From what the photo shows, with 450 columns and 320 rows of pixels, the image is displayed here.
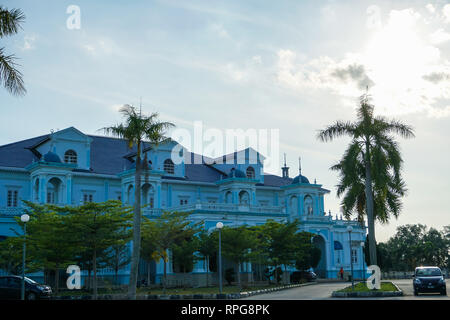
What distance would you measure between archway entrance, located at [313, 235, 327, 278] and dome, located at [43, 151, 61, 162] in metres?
27.7

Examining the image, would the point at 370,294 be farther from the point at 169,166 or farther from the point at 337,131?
the point at 169,166

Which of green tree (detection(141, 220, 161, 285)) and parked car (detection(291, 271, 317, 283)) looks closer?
green tree (detection(141, 220, 161, 285))

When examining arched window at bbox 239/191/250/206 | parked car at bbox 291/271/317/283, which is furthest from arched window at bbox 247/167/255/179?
parked car at bbox 291/271/317/283

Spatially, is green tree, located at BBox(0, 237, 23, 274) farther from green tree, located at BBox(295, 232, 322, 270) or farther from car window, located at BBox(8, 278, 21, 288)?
green tree, located at BBox(295, 232, 322, 270)

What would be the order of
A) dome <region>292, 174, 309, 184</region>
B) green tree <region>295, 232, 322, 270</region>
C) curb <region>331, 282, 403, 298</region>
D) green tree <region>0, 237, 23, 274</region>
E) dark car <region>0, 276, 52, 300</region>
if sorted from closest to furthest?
curb <region>331, 282, 403, 298</region>
dark car <region>0, 276, 52, 300</region>
green tree <region>0, 237, 23, 274</region>
green tree <region>295, 232, 322, 270</region>
dome <region>292, 174, 309, 184</region>

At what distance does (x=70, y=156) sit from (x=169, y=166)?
10.0 m

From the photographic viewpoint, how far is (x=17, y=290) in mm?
30516

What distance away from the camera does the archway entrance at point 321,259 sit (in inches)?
2293

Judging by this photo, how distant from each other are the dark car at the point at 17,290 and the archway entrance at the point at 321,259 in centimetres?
3378

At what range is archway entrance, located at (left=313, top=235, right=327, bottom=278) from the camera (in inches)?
2293

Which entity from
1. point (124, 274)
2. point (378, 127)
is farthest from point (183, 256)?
point (378, 127)

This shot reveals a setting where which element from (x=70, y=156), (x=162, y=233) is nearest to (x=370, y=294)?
(x=162, y=233)
